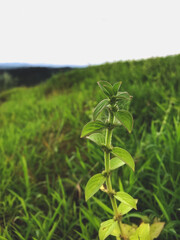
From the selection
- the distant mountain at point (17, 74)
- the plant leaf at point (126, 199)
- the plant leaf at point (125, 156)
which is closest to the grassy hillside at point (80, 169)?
the plant leaf at point (125, 156)

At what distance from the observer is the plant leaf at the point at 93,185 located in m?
0.73

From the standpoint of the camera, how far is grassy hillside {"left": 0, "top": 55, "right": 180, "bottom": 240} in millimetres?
1286

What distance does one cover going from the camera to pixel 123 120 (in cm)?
65

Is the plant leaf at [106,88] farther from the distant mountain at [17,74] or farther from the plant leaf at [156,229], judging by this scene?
the distant mountain at [17,74]

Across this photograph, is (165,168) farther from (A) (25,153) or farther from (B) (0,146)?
(B) (0,146)

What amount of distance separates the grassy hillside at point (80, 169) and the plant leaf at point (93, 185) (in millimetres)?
269

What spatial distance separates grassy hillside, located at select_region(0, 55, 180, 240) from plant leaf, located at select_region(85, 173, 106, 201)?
27cm

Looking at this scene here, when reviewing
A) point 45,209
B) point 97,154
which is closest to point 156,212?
point 97,154

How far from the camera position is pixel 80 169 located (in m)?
1.76

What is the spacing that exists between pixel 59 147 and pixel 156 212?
1.21 m

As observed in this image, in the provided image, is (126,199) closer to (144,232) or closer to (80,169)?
(144,232)


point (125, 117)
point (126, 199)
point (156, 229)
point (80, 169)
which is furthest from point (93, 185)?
point (80, 169)

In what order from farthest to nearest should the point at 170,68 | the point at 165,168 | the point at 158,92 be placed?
1. the point at 170,68
2. the point at 158,92
3. the point at 165,168

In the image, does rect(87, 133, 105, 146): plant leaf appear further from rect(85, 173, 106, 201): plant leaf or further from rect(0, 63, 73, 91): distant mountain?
rect(0, 63, 73, 91): distant mountain
